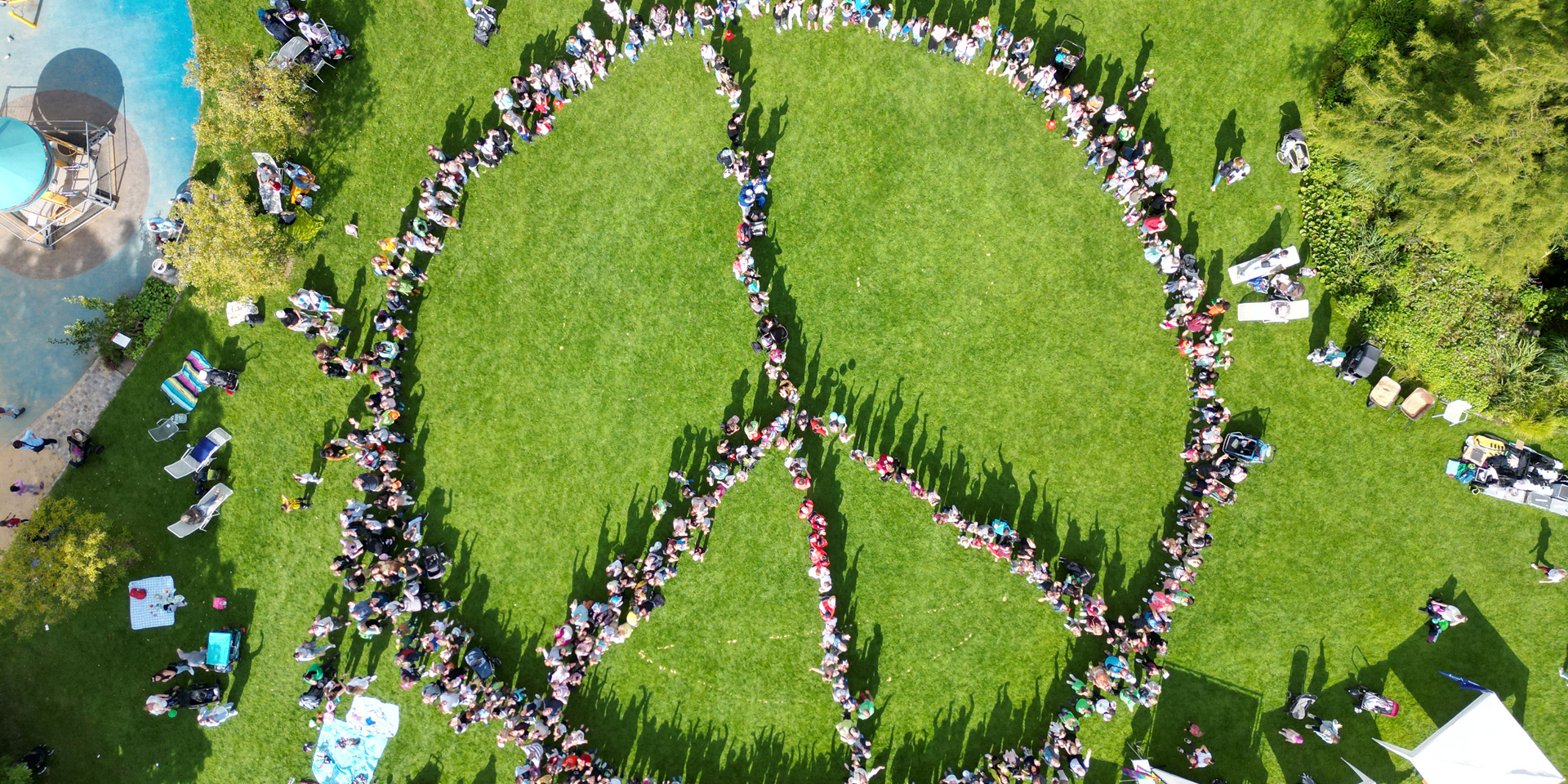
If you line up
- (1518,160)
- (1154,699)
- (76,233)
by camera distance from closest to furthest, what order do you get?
(1518,160) < (1154,699) < (76,233)

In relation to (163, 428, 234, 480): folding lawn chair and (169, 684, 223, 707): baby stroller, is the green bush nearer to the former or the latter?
(163, 428, 234, 480): folding lawn chair

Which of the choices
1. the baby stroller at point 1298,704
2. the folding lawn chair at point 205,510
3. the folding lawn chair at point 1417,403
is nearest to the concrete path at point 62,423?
the folding lawn chair at point 205,510

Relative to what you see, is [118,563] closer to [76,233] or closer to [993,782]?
[76,233]

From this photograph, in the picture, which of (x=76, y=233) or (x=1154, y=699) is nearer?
(x=1154, y=699)

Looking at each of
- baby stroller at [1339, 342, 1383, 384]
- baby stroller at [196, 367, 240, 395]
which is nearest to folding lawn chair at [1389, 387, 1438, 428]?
baby stroller at [1339, 342, 1383, 384]

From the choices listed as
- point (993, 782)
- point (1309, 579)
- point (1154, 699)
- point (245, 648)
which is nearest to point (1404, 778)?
point (1309, 579)

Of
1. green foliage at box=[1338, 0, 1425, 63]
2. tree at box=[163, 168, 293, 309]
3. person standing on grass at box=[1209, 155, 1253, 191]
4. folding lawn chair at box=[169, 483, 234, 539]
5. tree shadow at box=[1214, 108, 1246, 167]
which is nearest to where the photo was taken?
tree at box=[163, 168, 293, 309]
